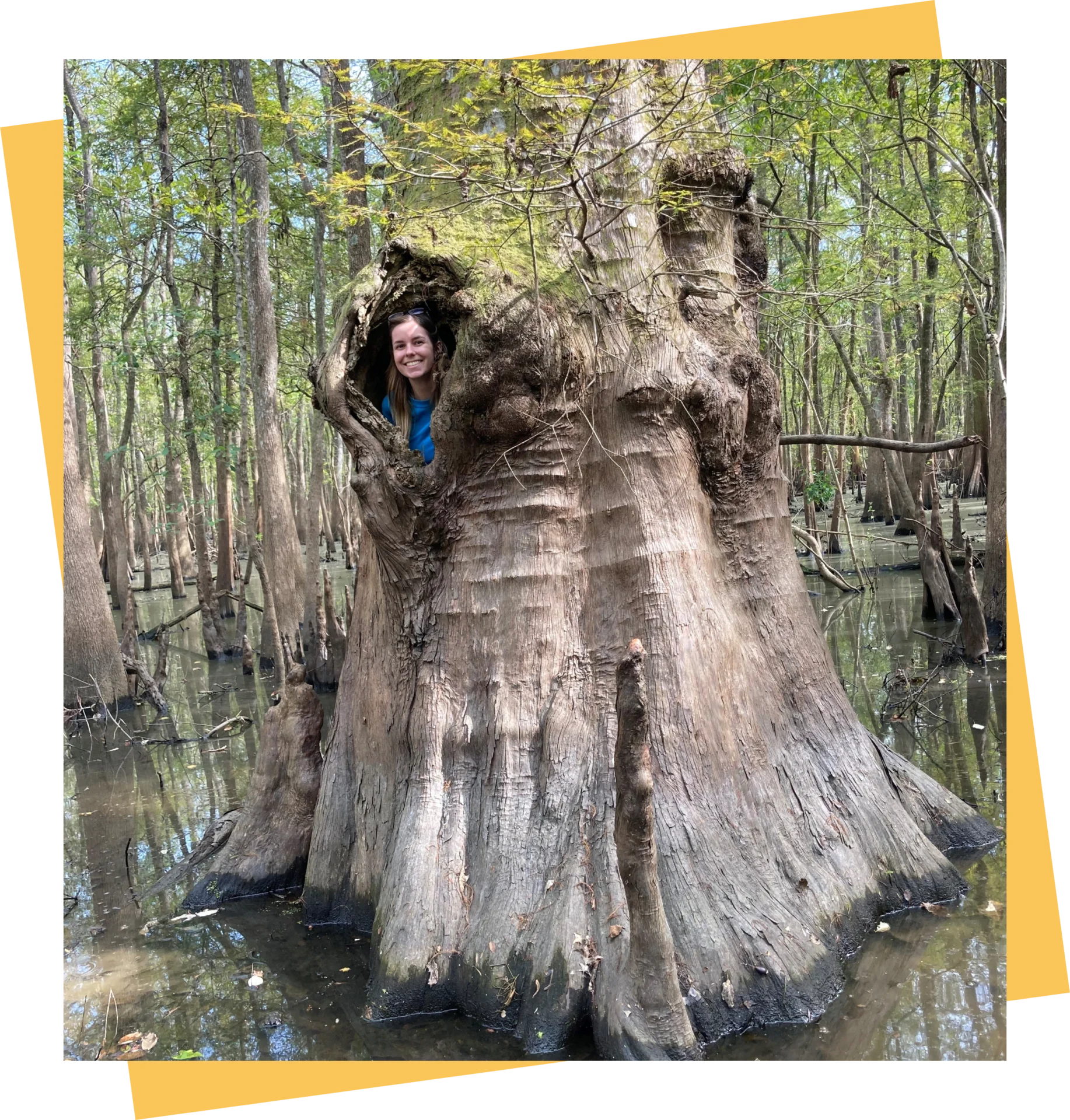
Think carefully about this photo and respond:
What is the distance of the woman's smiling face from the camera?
4762mm

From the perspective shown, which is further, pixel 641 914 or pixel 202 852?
pixel 202 852

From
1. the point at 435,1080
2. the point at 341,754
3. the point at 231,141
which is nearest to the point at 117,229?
the point at 231,141

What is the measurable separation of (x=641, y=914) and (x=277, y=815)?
304 centimetres

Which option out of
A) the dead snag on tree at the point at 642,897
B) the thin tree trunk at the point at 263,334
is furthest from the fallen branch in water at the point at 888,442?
the thin tree trunk at the point at 263,334

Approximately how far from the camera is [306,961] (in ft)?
16.0

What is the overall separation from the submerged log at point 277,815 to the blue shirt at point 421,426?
197 centimetres

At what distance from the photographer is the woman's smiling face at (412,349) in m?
4.76

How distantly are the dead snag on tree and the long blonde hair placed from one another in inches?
80.9

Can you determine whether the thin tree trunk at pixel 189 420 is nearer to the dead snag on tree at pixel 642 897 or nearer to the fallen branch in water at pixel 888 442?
the fallen branch in water at pixel 888 442

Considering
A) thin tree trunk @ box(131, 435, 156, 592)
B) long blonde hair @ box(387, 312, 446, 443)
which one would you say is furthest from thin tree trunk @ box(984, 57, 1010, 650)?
thin tree trunk @ box(131, 435, 156, 592)

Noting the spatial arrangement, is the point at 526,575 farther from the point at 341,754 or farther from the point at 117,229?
the point at 117,229

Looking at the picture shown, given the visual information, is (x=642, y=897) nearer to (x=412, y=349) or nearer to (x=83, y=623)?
(x=412, y=349)

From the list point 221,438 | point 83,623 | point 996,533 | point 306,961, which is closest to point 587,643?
point 306,961

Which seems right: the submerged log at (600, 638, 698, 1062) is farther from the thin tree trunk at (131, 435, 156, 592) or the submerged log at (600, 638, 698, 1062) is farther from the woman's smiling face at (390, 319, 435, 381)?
the thin tree trunk at (131, 435, 156, 592)
